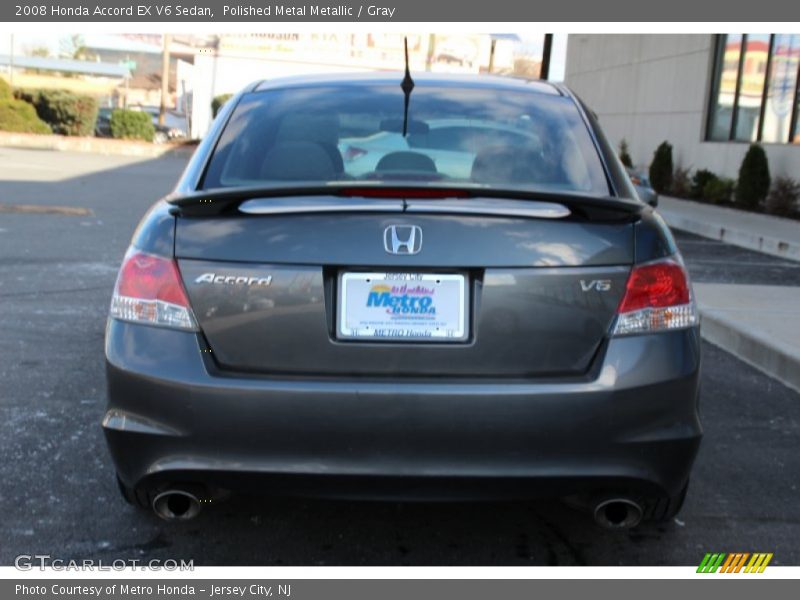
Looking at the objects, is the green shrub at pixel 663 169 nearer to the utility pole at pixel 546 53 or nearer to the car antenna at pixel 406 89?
the utility pole at pixel 546 53

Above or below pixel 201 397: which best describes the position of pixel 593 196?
above

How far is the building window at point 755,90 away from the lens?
1647 cm

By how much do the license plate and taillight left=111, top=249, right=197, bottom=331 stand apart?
1.52 feet

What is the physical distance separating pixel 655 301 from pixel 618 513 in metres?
0.68

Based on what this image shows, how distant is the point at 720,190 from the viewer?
1762 cm

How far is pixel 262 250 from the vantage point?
2775 mm

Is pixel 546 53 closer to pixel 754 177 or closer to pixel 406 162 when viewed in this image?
pixel 754 177

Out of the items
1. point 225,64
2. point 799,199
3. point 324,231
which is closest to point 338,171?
point 324,231

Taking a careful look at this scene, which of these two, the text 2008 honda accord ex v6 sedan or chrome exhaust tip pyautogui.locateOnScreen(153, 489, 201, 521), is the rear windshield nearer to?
the text 2008 honda accord ex v6 sedan

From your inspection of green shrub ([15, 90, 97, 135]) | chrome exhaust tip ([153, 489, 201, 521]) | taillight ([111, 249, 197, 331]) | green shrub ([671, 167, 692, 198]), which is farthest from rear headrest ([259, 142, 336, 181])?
green shrub ([15, 90, 97, 135])

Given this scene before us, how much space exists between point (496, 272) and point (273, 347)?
670 millimetres

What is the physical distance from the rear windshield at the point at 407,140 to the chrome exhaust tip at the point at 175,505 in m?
1.02

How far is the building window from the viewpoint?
1647 centimetres

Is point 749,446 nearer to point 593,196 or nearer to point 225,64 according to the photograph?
point 593,196
